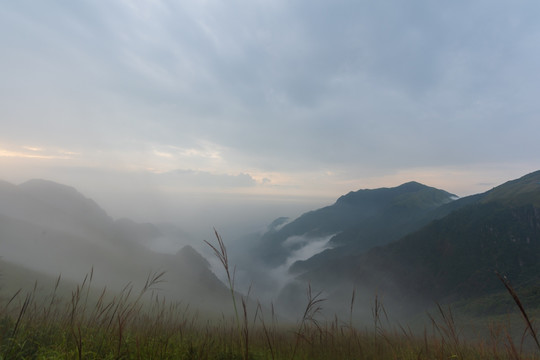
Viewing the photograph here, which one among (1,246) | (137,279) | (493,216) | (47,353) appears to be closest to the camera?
(47,353)

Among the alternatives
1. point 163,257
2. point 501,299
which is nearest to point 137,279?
point 163,257

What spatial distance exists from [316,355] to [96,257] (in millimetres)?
133879

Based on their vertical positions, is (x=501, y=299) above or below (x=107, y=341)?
below

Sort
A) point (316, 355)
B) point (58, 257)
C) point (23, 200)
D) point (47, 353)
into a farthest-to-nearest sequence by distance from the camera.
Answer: point (23, 200) → point (58, 257) → point (316, 355) → point (47, 353)

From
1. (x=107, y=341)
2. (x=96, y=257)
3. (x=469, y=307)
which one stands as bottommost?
(x=469, y=307)

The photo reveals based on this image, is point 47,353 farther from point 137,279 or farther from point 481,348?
point 137,279

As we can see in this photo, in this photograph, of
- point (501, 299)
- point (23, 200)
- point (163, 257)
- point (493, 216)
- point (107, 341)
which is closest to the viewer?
point (107, 341)

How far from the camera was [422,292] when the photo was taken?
19975 centimetres

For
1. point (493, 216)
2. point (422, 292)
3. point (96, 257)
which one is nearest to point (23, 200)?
point (96, 257)

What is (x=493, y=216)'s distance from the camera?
196000 millimetres

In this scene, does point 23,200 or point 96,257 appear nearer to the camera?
point 96,257

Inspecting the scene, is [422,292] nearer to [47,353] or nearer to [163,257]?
[163,257]

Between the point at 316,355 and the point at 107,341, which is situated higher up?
the point at 107,341

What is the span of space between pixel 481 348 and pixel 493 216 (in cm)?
25655
